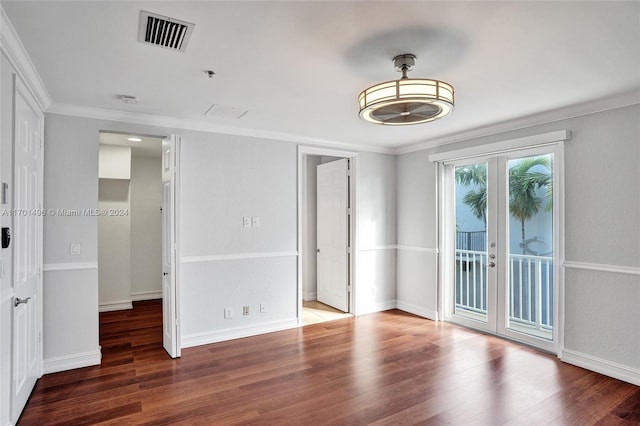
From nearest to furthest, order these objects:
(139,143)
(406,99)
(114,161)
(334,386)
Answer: (406,99), (334,386), (139,143), (114,161)

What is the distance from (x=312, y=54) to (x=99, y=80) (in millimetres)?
1689

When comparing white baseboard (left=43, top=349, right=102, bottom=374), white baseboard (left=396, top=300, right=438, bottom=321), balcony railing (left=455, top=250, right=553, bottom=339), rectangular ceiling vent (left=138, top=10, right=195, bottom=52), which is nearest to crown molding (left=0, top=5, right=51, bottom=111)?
rectangular ceiling vent (left=138, top=10, right=195, bottom=52)

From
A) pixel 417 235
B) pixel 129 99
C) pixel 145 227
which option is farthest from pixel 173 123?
pixel 417 235

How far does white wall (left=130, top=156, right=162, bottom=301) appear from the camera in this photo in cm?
604

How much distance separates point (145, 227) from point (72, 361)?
3.06 m

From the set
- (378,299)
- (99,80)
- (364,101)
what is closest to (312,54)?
(364,101)

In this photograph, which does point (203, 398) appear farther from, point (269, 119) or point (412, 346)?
point (269, 119)

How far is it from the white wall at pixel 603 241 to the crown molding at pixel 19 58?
171 inches

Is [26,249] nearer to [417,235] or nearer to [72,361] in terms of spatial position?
[72,361]

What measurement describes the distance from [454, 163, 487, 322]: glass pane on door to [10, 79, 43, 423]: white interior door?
4472 millimetres

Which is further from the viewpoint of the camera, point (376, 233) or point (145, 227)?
point (145, 227)

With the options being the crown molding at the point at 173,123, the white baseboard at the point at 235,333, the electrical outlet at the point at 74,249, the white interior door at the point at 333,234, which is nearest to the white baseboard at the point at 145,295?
the white baseboard at the point at 235,333

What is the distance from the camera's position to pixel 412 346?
391cm

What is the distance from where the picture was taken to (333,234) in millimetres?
5578
